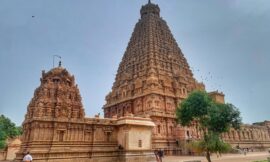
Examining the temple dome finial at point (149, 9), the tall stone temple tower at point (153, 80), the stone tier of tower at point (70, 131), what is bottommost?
the stone tier of tower at point (70, 131)

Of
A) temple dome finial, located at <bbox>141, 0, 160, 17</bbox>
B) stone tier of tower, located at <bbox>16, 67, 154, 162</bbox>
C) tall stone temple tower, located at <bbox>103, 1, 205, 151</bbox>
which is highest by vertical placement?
temple dome finial, located at <bbox>141, 0, 160, 17</bbox>

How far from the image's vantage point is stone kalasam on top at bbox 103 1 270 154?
45438 millimetres

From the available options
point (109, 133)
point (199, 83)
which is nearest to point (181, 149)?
point (109, 133)

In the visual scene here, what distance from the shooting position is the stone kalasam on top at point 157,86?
149ft

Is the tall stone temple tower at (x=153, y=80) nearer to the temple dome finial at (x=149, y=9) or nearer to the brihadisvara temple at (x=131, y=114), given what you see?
the brihadisvara temple at (x=131, y=114)

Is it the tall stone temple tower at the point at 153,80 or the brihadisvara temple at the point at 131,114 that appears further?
the tall stone temple tower at the point at 153,80

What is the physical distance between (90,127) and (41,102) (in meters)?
7.02

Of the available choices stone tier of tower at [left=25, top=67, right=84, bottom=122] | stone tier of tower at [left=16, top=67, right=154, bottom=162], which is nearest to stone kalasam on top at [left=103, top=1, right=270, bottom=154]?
stone tier of tower at [left=16, top=67, right=154, bottom=162]

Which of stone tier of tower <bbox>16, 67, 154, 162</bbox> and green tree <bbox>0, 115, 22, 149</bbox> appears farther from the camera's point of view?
green tree <bbox>0, 115, 22, 149</bbox>

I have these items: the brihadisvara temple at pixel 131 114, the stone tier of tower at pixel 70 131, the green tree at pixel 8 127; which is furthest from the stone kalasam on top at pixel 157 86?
the green tree at pixel 8 127

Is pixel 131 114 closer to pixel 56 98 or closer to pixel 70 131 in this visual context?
pixel 70 131

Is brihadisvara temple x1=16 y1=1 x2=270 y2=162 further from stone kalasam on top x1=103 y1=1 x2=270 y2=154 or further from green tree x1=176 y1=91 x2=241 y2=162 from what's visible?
green tree x1=176 y1=91 x2=241 y2=162

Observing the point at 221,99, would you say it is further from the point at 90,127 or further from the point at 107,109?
the point at 90,127

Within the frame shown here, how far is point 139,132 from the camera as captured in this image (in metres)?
31.7
